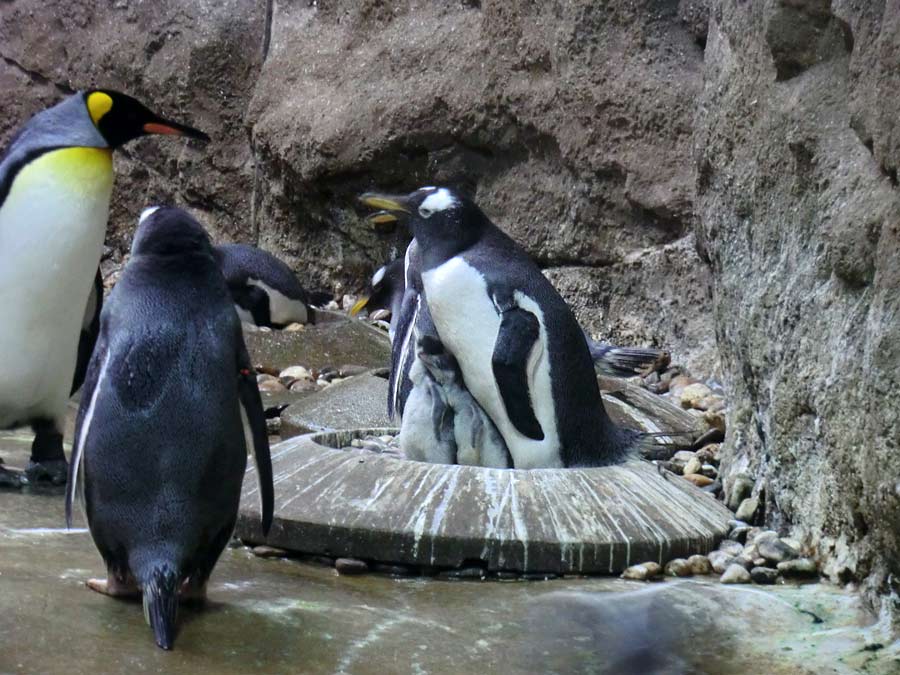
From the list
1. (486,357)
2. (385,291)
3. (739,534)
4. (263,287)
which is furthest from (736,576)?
(263,287)

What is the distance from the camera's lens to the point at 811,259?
3.54m

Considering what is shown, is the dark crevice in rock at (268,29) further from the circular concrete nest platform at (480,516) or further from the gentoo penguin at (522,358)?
the circular concrete nest platform at (480,516)

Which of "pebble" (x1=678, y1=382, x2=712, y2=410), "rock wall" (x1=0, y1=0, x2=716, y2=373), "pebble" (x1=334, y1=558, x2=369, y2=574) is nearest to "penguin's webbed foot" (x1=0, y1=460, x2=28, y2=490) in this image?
"pebble" (x1=334, y1=558, x2=369, y2=574)

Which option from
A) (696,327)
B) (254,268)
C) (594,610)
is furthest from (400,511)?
(254,268)

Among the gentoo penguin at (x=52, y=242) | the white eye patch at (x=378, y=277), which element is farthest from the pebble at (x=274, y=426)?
the white eye patch at (x=378, y=277)

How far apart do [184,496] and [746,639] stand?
1.25m

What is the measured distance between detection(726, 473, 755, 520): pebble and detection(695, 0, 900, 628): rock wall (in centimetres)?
4

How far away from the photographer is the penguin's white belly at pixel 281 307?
830cm

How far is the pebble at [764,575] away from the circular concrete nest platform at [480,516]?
247mm

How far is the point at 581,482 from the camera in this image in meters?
3.77

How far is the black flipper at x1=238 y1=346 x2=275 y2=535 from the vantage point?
308 cm

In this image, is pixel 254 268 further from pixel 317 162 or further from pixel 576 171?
pixel 576 171

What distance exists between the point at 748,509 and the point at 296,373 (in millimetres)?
3528

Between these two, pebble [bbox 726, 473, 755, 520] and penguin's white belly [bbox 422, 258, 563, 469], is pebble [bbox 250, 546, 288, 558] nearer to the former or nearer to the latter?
penguin's white belly [bbox 422, 258, 563, 469]
